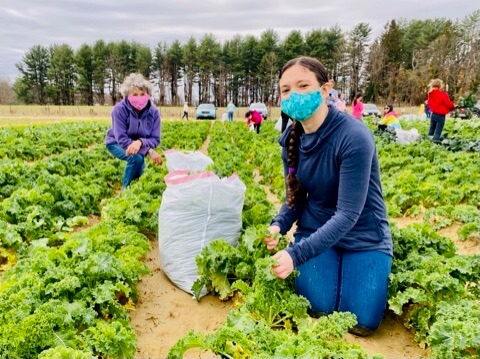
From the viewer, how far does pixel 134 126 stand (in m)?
6.39

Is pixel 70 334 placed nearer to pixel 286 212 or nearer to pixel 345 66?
pixel 286 212

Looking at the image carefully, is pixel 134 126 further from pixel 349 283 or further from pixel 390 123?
pixel 390 123

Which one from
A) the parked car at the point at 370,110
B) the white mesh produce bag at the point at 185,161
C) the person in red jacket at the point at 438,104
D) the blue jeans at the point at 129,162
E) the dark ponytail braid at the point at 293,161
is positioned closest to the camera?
the dark ponytail braid at the point at 293,161

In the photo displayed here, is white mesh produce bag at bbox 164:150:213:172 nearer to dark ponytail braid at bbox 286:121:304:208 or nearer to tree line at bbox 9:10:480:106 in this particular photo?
dark ponytail braid at bbox 286:121:304:208

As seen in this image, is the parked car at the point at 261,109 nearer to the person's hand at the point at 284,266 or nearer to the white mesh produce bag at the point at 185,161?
the white mesh produce bag at the point at 185,161

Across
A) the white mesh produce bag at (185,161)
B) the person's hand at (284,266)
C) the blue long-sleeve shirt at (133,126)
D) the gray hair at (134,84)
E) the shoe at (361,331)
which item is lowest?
the shoe at (361,331)

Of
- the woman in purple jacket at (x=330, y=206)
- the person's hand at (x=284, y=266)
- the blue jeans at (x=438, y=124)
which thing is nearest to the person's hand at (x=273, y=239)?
the woman in purple jacket at (x=330, y=206)

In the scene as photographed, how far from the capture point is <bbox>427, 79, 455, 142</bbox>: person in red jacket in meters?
12.2

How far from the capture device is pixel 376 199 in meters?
3.14

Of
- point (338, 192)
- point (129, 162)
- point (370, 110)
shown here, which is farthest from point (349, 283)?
point (370, 110)

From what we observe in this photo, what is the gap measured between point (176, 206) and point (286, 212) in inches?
51.0

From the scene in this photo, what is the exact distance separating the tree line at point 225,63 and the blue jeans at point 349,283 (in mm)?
56728

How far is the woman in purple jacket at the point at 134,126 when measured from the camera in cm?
614

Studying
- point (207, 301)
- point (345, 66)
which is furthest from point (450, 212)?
point (345, 66)
